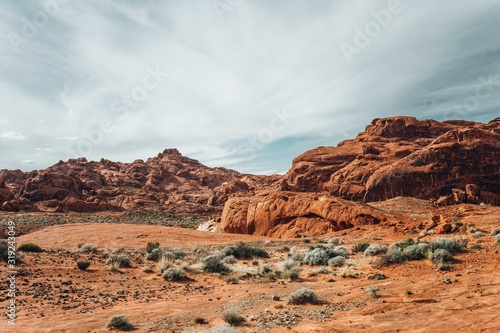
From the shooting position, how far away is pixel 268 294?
10.6m

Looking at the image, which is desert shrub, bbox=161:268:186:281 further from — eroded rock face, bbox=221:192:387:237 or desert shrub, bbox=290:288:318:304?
eroded rock face, bbox=221:192:387:237

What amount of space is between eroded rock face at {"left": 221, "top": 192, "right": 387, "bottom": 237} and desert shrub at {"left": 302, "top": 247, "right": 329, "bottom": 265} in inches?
430

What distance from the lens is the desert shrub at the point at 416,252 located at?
13.4 meters

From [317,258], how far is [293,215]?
45.2 ft

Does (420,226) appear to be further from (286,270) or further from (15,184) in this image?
(15,184)

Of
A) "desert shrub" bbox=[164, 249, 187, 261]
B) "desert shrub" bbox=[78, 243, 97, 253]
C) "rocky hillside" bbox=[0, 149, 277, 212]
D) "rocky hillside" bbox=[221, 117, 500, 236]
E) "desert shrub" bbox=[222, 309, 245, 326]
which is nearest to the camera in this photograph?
"desert shrub" bbox=[222, 309, 245, 326]

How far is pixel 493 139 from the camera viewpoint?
3806cm

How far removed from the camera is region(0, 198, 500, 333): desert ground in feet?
24.9

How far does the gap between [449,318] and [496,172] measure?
127 feet

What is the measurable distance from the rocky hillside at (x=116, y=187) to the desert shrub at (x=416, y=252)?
168 ft

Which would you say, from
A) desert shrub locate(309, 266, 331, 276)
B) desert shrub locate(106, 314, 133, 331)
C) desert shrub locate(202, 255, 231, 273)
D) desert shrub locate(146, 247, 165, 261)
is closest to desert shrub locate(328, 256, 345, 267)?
desert shrub locate(309, 266, 331, 276)

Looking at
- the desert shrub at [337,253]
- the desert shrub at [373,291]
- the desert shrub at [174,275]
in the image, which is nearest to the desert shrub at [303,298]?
the desert shrub at [373,291]

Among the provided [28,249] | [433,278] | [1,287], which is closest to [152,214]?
[28,249]

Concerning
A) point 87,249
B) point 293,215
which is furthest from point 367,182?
point 87,249
